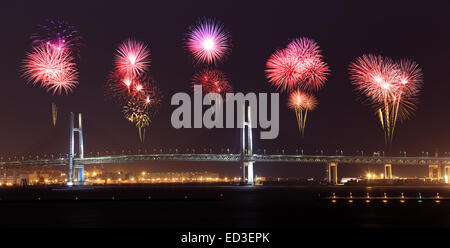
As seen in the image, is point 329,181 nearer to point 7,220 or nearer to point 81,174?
point 81,174

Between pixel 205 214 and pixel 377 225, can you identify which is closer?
pixel 377 225

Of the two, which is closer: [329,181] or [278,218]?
[278,218]

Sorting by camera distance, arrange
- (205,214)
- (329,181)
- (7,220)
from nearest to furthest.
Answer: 1. (7,220)
2. (205,214)
3. (329,181)

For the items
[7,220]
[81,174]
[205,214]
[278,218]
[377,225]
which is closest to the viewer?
[377,225]

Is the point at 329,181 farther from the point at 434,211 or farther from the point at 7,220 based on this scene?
the point at 7,220
